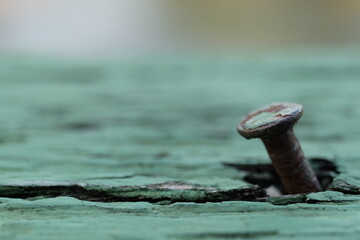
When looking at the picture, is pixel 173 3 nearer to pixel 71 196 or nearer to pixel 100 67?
pixel 100 67

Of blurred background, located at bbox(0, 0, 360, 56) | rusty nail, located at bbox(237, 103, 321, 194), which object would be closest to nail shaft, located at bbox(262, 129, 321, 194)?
rusty nail, located at bbox(237, 103, 321, 194)

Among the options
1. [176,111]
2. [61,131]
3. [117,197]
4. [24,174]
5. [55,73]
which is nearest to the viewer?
[117,197]

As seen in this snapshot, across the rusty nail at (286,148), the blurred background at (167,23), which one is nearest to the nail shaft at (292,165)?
the rusty nail at (286,148)

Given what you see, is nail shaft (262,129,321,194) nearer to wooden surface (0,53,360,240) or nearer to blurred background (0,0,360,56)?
wooden surface (0,53,360,240)

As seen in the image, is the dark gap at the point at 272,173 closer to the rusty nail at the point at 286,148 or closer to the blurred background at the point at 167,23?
the rusty nail at the point at 286,148

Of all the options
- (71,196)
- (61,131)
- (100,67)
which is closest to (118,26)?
(100,67)

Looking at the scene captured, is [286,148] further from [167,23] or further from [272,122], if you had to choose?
[167,23]

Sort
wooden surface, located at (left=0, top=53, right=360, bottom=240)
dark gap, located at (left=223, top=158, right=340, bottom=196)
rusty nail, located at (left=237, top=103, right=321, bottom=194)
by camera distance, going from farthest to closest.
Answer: dark gap, located at (left=223, top=158, right=340, bottom=196) → rusty nail, located at (left=237, top=103, right=321, bottom=194) → wooden surface, located at (left=0, top=53, right=360, bottom=240)
